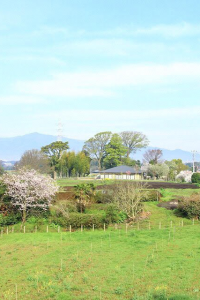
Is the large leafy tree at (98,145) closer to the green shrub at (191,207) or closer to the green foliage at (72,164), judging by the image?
the green foliage at (72,164)

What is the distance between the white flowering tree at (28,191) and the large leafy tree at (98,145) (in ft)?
214

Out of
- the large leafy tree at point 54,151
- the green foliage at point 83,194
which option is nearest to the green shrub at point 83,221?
the green foliage at point 83,194

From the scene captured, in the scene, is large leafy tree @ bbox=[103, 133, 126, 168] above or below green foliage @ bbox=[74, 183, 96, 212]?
above

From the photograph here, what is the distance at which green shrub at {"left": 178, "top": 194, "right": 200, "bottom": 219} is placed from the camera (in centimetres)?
2709

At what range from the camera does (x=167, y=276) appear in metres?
12.5

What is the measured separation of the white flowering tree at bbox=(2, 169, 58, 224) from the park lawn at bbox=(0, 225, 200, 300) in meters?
6.78

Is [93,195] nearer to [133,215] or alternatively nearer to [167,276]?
[133,215]

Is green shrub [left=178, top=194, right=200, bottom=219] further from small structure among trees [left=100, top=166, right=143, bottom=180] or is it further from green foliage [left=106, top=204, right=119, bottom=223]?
small structure among trees [left=100, top=166, right=143, bottom=180]

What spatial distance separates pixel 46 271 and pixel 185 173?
62.4m

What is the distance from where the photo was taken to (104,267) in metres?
13.9

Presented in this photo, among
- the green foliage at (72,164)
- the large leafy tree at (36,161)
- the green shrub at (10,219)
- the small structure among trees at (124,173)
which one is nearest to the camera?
the green shrub at (10,219)

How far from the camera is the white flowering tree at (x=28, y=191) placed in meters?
27.7

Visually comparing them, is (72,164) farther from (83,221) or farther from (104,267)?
(104,267)

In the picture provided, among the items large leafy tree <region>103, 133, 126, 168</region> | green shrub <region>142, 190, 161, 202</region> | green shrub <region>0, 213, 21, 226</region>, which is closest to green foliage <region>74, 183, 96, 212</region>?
green shrub <region>0, 213, 21, 226</region>
